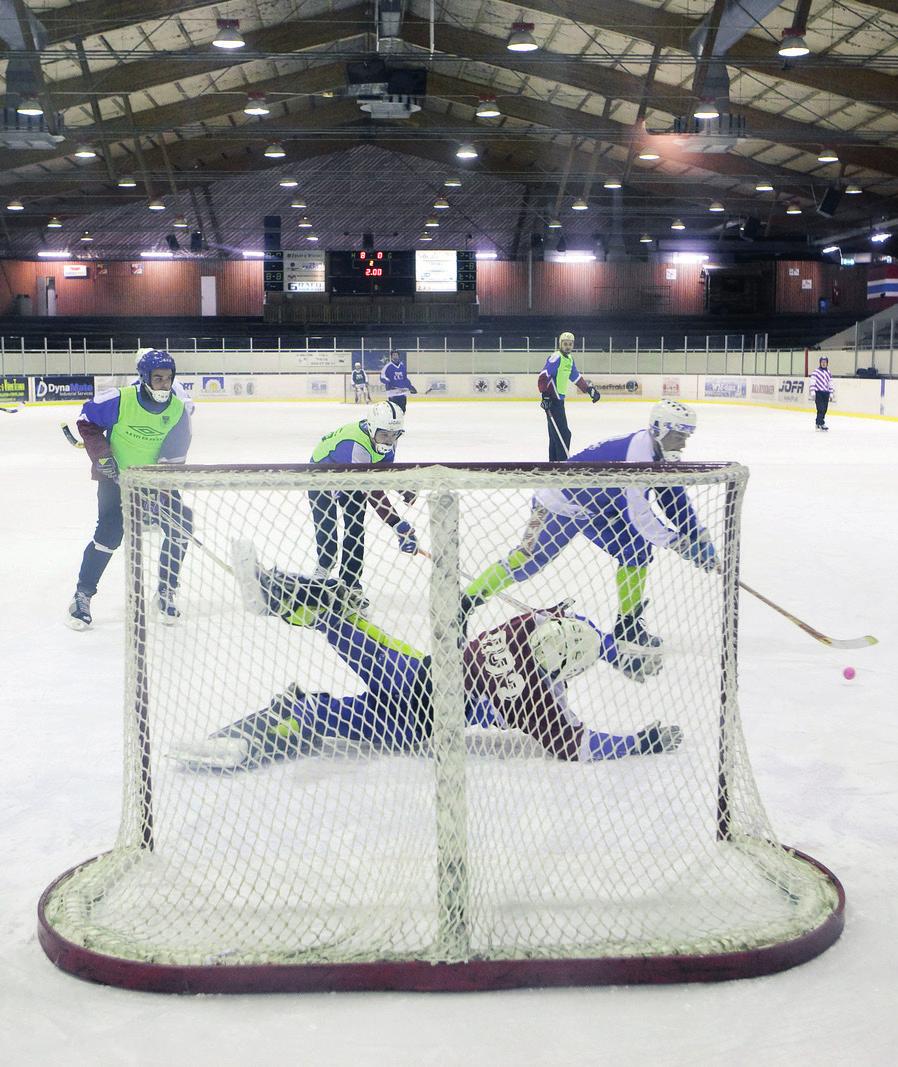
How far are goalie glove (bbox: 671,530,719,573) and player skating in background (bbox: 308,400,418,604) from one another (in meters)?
0.90

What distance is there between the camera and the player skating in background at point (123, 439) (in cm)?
527

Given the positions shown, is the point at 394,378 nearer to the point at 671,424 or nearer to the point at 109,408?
the point at 109,408

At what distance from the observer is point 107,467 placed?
5.26m

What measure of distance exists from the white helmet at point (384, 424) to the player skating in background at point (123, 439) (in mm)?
1016

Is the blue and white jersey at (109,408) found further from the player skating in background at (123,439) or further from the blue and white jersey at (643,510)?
the blue and white jersey at (643,510)

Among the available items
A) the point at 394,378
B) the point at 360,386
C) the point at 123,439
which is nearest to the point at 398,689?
the point at 123,439

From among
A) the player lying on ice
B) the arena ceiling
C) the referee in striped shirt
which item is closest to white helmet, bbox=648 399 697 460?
the player lying on ice

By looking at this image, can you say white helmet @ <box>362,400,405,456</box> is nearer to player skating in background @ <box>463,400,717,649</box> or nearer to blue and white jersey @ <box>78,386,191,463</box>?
player skating in background @ <box>463,400,717,649</box>

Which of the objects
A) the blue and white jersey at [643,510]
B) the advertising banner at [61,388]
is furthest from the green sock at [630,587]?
the advertising banner at [61,388]

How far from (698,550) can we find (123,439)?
281 cm

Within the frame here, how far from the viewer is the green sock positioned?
14.1 feet

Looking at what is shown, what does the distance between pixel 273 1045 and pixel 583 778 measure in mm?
1500

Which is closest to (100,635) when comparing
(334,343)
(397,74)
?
(397,74)

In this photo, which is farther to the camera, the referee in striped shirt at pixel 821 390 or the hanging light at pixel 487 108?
the hanging light at pixel 487 108
